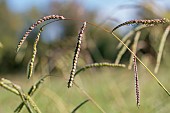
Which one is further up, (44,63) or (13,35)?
(13,35)

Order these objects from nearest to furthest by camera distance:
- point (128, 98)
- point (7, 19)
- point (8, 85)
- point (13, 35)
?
point (8, 85)
point (128, 98)
point (13, 35)
point (7, 19)

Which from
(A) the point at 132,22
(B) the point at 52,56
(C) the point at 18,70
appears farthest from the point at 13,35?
(A) the point at 132,22

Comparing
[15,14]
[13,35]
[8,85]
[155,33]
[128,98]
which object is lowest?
[128,98]

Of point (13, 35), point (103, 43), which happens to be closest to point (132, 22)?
point (103, 43)

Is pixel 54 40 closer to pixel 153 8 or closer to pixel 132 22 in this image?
pixel 153 8

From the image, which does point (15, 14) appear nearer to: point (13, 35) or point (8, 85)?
point (13, 35)

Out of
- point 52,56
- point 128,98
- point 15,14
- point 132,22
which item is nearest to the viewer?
point 132,22

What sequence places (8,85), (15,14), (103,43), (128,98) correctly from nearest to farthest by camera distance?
(8,85), (128,98), (103,43), (15,14)

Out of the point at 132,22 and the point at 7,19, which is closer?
the point at 132,22

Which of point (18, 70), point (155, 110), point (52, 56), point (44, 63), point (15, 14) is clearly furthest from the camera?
point (15, 14)
